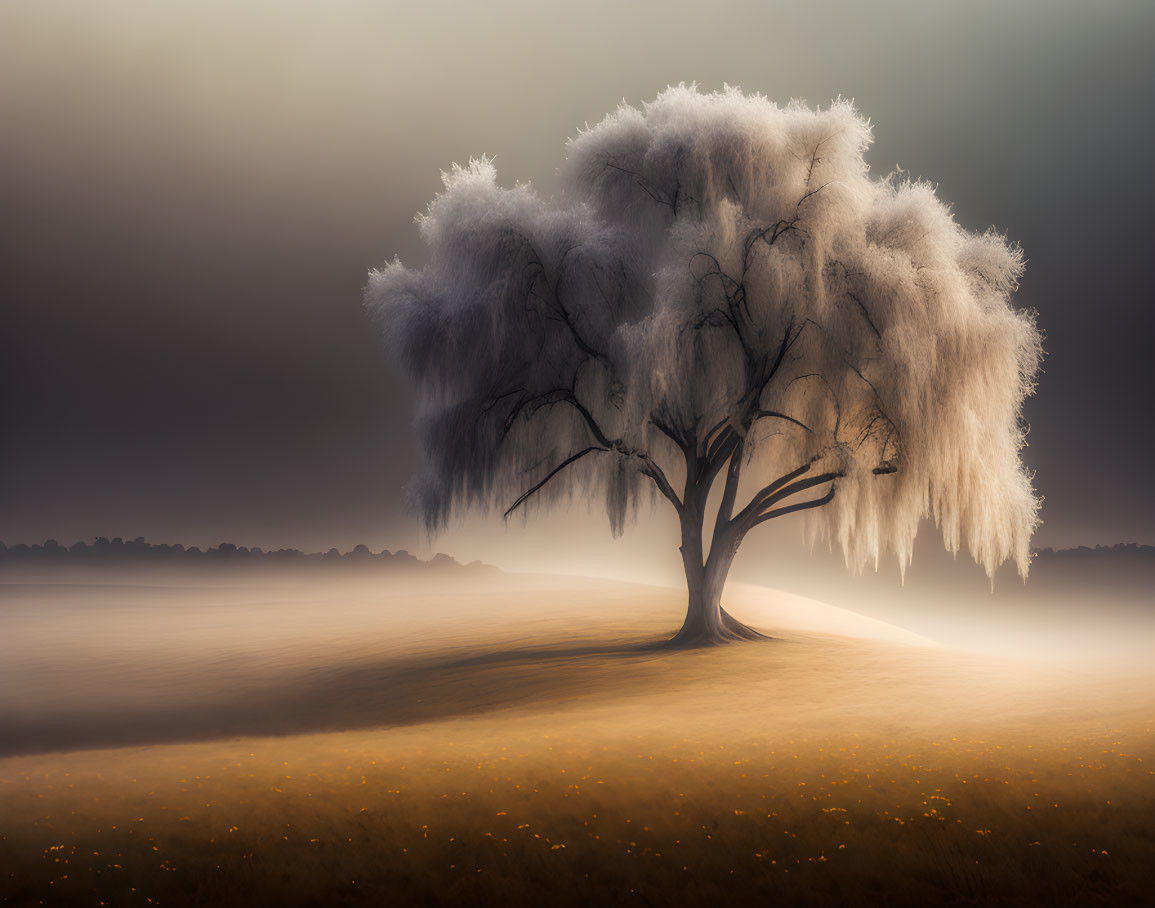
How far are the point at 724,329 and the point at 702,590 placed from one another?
4.74 metres

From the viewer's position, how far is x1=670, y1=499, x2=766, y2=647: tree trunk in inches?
628

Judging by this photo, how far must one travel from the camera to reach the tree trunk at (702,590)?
16.0m

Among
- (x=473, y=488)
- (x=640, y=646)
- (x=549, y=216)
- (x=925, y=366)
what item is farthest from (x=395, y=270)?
(x=925, y=366)

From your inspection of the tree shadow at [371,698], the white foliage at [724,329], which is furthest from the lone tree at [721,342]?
the tree shadow at [371,698]

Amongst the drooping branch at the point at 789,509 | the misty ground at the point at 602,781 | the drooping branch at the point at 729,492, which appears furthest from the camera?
the drooping branch at the point at 729,492

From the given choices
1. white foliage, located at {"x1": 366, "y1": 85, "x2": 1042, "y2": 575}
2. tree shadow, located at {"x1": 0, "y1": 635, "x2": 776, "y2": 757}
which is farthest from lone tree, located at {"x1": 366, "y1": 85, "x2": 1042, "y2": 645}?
tree shadow, located at {"x1": 0, "y1": 635, "x2": 776, "y2": 757}

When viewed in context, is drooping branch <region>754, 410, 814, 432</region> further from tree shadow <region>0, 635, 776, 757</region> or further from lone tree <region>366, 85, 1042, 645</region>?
tree shadow <region>0, 635, 776, 757</region>

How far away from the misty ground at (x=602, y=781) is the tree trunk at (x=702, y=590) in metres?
0.81

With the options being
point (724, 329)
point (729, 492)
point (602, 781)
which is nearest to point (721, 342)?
point (724, 329)

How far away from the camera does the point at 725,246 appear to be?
1446 cm

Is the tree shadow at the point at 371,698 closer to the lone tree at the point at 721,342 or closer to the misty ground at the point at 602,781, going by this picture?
the misty ground at the point at 602,781

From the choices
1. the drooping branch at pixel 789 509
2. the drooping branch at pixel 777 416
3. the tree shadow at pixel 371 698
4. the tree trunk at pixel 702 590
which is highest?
the drooping branch at pixel 777 416

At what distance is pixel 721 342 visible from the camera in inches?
576

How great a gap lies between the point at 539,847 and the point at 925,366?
10.5 metres
